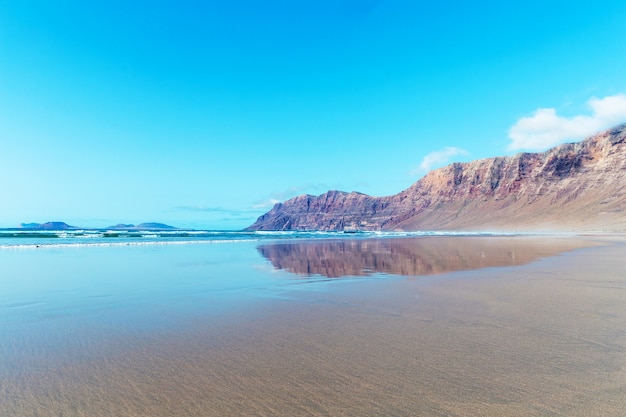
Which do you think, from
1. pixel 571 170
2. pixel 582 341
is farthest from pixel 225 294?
pixel 571 170

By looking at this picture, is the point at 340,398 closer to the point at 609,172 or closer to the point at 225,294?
the point at 225,294

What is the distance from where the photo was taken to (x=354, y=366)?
154 inches

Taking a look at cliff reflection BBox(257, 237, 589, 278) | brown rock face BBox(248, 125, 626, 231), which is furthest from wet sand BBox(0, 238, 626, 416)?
brown rock face BBox(248, 125, 626, 231)

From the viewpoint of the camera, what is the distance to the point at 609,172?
9706 cm

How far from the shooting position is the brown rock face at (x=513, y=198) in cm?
9150

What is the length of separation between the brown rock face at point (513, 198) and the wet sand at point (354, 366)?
283 ft

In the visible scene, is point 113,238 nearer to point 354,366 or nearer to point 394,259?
point 394,259

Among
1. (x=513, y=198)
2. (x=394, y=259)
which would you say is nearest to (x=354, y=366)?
(x=394, y=259)

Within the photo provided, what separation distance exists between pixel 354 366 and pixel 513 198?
13614cm

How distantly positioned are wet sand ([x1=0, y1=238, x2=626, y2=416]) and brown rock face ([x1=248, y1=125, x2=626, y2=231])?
8616 cm

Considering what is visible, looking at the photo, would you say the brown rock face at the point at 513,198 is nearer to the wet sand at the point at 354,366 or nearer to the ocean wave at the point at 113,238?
the ocean wave at the point at 113,238

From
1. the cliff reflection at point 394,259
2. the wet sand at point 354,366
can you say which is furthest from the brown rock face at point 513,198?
the wet sand at point 354,366

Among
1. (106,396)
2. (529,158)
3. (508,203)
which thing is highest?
(529,158)

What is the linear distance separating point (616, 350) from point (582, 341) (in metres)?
0.38
